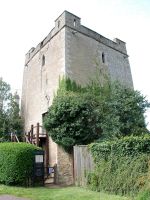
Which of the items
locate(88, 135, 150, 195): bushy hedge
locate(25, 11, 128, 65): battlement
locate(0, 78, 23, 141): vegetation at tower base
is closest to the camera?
locate(88, 135, 150, 195): bushy hedge

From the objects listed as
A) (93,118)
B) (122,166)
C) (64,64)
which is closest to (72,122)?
(93,118)

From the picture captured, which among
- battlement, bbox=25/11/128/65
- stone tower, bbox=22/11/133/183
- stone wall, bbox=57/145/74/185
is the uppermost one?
battlement, bbox=25/11/128/65

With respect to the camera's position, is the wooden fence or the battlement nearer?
the wooden fence

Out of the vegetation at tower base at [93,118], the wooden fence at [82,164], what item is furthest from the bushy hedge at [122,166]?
the vegetation at tower base at [93,118]

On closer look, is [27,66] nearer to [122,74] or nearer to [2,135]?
[2,135]

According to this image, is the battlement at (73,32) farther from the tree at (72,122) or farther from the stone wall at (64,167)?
the stone wall at (64,167)

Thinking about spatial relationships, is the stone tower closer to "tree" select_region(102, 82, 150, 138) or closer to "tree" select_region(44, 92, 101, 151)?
"tree" select_region(44, 92, 101, 151)

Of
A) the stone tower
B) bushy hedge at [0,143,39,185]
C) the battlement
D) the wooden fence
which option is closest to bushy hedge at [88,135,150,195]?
the wooden fence

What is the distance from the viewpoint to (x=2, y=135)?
19.8 m

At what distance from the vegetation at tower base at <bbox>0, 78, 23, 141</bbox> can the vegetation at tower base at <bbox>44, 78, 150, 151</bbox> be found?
633cm

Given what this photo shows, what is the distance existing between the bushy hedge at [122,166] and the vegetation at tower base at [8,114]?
1027 cm

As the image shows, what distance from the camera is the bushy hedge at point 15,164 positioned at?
38.5 ft

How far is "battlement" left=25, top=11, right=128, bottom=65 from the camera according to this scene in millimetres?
17984

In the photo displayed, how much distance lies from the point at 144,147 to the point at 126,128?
458 cm
